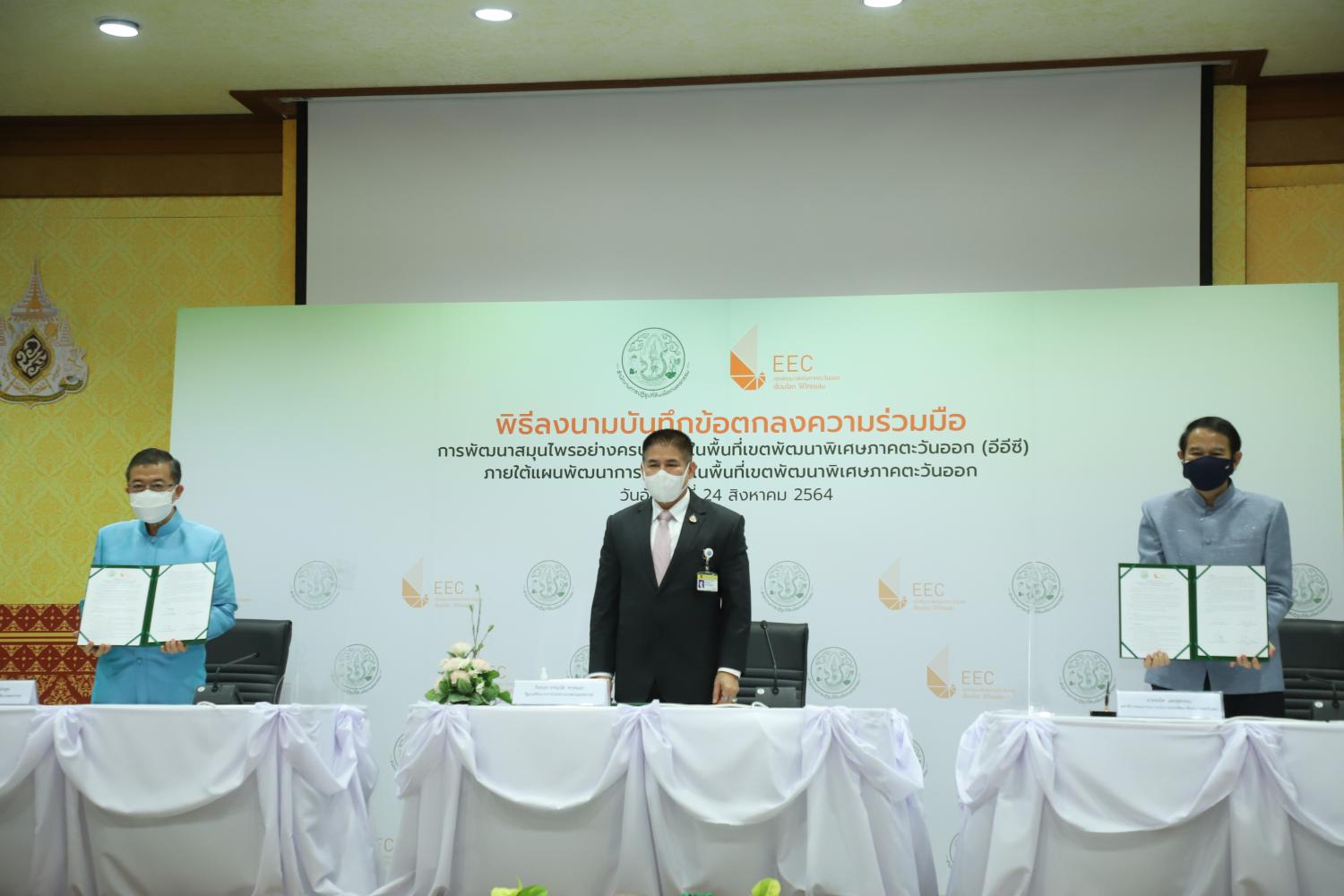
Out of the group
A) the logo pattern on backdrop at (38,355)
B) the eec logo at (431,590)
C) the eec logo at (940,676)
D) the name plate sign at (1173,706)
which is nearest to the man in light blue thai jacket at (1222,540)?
the name plate sign at (1173,706)

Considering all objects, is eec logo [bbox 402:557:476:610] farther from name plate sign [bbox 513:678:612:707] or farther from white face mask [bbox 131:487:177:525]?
name plate sign [bbox 513:678:612:707]

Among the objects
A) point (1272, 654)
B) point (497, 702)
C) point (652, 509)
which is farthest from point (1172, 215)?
point (497, 702)

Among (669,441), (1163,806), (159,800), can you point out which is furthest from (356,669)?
(1163,806)

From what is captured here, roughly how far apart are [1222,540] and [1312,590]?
1.31 meters

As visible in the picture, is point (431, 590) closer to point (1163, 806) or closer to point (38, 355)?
point (38, 355)

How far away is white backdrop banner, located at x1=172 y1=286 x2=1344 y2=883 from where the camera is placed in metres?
5.54

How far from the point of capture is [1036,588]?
5.58 metres

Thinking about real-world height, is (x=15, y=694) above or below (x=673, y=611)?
below

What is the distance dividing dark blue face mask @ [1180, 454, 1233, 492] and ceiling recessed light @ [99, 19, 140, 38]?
4555 millimetres

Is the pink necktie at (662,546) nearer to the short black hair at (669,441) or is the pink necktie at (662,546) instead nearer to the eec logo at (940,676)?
the short black hair at (669,441)

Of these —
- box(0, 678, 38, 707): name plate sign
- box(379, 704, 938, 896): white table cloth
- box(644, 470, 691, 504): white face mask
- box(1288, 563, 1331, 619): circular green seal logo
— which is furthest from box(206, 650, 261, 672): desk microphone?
box(1288, 563, 1331, 619): circular green seal logo

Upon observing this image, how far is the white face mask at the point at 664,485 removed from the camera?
4.49 m

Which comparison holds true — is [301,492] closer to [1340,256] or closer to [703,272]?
[703,272]

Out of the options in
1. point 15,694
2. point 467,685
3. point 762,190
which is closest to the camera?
point 467,685
